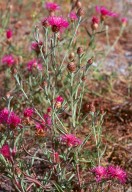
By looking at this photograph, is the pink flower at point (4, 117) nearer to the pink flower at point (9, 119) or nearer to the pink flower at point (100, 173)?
the pink flower at point (9, 119)

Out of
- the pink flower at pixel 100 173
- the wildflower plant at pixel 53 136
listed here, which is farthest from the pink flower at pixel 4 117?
the pink flower at pixel 100 173

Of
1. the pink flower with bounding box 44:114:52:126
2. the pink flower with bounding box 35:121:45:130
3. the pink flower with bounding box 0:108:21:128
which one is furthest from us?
the pink flower with bounding box 44:114:52:126

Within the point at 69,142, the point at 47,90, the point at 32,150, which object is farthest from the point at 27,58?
the point at 69,142

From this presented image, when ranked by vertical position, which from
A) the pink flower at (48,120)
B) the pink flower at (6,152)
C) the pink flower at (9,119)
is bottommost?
the pink flower at (48,120)

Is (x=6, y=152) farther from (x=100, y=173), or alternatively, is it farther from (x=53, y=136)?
(x=100, y=173)

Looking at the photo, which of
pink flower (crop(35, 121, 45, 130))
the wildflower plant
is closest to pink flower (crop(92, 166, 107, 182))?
the wildflower plant

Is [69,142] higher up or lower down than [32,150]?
higher up

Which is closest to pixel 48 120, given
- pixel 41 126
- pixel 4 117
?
pixel 41 126

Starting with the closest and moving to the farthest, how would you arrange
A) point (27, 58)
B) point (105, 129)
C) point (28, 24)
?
point (105, 129)
point (27, 58)
point (28, 24)

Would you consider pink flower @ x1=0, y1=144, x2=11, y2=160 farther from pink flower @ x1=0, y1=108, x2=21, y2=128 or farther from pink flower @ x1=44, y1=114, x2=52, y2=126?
pink flower @ x1=44, y1=114, x2=52, y2=126

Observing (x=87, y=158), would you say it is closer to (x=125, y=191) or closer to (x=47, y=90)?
(x=125, y=191)

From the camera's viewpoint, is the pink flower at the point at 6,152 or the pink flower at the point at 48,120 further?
the pink flower at the point at 48,120
